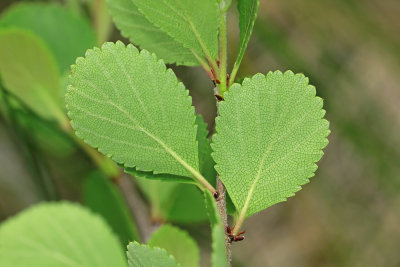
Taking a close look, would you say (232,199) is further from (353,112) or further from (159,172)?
(353,112)

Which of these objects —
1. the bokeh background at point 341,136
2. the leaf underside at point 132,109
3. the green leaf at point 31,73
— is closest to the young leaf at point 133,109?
the leaf underside at point 132,109

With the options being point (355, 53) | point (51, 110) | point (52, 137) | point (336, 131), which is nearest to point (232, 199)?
point (51, 110)

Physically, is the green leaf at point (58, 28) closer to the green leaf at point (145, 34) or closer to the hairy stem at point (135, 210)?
the hairy stem at point (135, 210)

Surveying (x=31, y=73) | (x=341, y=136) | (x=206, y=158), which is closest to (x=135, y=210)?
(x=31, y=73)

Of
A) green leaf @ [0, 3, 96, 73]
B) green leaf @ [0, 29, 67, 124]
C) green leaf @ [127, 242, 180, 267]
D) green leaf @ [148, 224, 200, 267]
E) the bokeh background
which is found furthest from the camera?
the bokeh background

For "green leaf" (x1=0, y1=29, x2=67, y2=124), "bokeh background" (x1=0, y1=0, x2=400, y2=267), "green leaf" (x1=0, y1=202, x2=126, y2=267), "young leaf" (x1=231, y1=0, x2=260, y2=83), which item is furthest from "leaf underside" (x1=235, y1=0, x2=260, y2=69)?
"bokeh background" (x1=0, y1=0, x2=400, y2=267)

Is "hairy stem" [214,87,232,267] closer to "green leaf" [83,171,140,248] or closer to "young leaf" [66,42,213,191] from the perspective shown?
"young leaf" [66,42,213,191]
